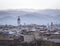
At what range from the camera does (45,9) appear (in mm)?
1845

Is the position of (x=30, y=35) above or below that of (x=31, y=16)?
below

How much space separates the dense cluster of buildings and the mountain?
7 cm

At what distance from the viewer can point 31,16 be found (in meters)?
1.82

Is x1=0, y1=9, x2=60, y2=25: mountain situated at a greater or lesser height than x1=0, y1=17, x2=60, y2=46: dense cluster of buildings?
greater

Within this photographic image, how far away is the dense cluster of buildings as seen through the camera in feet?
5.65

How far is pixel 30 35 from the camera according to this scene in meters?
1.76

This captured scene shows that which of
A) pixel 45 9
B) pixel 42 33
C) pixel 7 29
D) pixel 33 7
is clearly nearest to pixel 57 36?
pixel 42 33

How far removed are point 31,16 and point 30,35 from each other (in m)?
0.31

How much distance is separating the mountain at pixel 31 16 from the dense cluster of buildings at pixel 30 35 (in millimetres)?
66

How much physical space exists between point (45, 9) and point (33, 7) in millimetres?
203

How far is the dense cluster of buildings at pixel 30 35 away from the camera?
1723 millimetres

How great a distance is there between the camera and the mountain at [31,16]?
5.88ft

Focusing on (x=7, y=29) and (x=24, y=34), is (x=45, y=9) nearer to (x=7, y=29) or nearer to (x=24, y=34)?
(x=24, y=34)

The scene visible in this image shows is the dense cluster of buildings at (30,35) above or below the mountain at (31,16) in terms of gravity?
below
